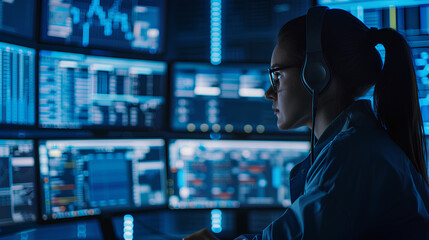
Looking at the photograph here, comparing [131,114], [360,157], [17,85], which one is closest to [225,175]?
[131,114]

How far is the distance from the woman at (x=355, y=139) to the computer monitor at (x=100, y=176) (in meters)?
0.69

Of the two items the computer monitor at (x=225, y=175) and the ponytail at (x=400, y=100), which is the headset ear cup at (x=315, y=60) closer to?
the ponytail at (x=400, y=100)

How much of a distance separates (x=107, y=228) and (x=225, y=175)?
498 millimetres

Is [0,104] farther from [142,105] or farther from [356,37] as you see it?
[356,37]

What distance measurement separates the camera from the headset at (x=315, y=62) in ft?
2.52

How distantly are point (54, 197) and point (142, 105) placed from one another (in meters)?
0.47

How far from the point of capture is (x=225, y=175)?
153cm

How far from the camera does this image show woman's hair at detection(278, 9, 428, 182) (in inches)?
29.5

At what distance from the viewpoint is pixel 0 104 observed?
1.23 meters

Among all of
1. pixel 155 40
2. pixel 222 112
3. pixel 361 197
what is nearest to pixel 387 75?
pixel 361 197

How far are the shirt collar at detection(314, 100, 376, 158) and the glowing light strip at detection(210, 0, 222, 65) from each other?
919mm

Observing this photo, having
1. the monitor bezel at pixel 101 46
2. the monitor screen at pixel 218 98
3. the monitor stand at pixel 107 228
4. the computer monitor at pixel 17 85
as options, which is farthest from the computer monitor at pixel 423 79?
the computer monitor at pixel 17 85

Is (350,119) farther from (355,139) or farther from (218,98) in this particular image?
(218,98)

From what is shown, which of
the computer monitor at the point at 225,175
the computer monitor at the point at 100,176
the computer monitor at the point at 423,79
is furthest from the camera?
the computer monitor at the point at 225,175
